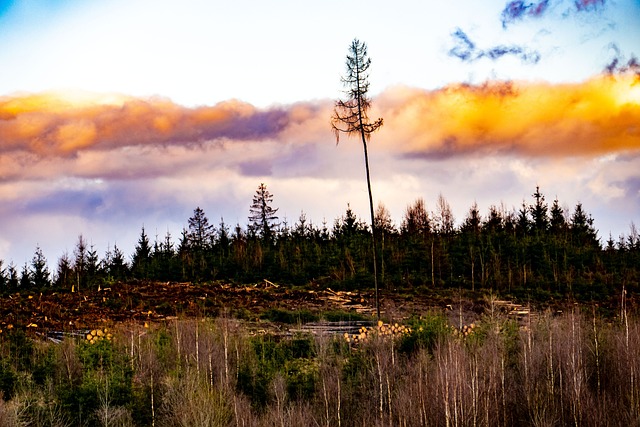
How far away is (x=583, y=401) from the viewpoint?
45.3ft

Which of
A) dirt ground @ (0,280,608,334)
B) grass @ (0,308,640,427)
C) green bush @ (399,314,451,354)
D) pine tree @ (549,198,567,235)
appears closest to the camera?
grass @ (0,308,640,427)

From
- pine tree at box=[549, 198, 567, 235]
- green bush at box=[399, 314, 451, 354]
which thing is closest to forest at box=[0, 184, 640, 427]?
green bush at box=[399, 314, 451, 354]

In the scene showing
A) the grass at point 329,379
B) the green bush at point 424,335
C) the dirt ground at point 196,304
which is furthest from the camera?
the dirt ground at point 196,304

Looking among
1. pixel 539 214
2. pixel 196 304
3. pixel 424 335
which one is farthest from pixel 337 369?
pixel 539 214

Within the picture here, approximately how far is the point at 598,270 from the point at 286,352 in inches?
956

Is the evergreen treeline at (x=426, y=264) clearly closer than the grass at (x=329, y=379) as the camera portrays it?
No

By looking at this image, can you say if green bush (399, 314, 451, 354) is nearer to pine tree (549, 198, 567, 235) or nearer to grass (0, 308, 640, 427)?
grass (0, 308, 640, 427)

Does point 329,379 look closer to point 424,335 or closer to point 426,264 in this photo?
point 424,335

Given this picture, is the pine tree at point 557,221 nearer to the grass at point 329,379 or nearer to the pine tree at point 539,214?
the pine tree at point 539,214

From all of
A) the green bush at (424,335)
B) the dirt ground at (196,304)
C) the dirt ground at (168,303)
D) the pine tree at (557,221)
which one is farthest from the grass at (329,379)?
the pine tree at (557,221)

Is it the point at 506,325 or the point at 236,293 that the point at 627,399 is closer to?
the point at 506,325

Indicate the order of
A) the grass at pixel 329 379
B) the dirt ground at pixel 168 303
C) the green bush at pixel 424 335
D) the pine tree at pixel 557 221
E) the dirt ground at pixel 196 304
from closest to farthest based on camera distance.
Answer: the grass at pixel 329 379 → the green bush at pixel 424 335 → the dirt ground at pixel 196 304 → the dirt ground at pixel 168 303 → the pine tree at pixel 557 221

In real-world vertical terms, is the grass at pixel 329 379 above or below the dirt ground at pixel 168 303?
below

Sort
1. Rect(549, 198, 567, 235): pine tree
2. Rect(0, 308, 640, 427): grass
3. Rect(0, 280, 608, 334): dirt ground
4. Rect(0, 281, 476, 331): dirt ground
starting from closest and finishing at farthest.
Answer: Rect(0, 308, 640, 427): grass < Rect(0, 280, 608, 334): dirt ground < Rect(0, 281, 476, 331): dirt ground < Rect(549, 198, 567, 235): pine tree
